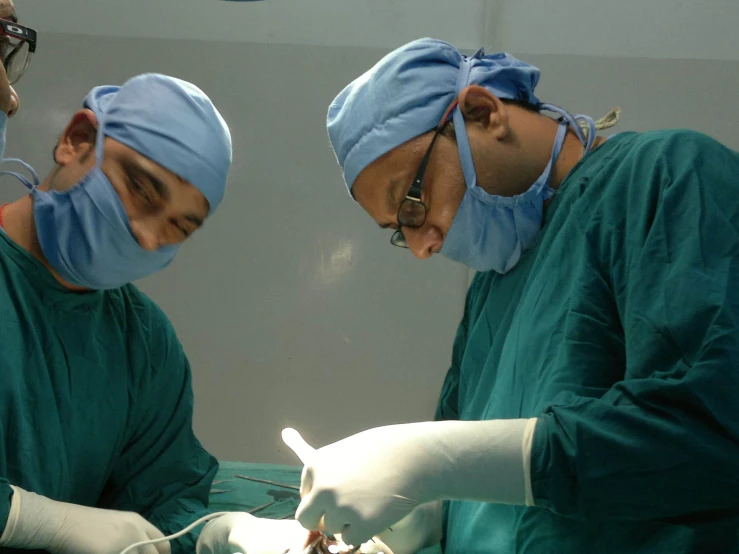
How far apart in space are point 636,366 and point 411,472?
0.41m

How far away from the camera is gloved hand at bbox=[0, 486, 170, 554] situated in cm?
150

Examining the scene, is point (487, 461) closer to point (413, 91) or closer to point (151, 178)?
point (413, 91)

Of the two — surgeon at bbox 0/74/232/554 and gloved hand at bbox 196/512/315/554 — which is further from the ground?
surgeon at bbox 0/74/232/554

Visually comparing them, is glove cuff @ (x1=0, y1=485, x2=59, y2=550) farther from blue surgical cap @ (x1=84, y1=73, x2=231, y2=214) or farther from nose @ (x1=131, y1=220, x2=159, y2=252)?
blue surgical cap @ (x1=84, y1=73, x2=231, y2=214)

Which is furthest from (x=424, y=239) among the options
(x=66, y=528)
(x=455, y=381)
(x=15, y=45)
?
(x=15, y=45)

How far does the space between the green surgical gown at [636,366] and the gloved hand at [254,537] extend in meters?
0.34

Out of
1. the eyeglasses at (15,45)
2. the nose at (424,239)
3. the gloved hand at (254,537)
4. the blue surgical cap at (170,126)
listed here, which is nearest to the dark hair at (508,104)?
the nose at (424,239)

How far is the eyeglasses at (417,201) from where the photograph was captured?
155 cm

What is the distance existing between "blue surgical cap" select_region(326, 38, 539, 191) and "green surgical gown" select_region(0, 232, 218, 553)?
781mm

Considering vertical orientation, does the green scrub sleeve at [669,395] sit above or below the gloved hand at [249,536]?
above

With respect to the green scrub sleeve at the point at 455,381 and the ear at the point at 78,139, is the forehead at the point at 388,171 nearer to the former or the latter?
the green scrub sleeve at the point at 455,381

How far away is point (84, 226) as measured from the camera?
171 cm

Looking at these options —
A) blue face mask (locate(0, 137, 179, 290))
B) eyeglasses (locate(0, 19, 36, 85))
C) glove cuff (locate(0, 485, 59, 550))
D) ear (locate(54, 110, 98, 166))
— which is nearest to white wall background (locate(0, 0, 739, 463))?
eyeglasses (locate(0, 19, 36, 85))

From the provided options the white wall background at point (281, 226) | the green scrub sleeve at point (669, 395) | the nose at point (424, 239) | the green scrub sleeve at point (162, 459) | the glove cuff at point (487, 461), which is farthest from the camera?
the white wall background at point (281, 226)
